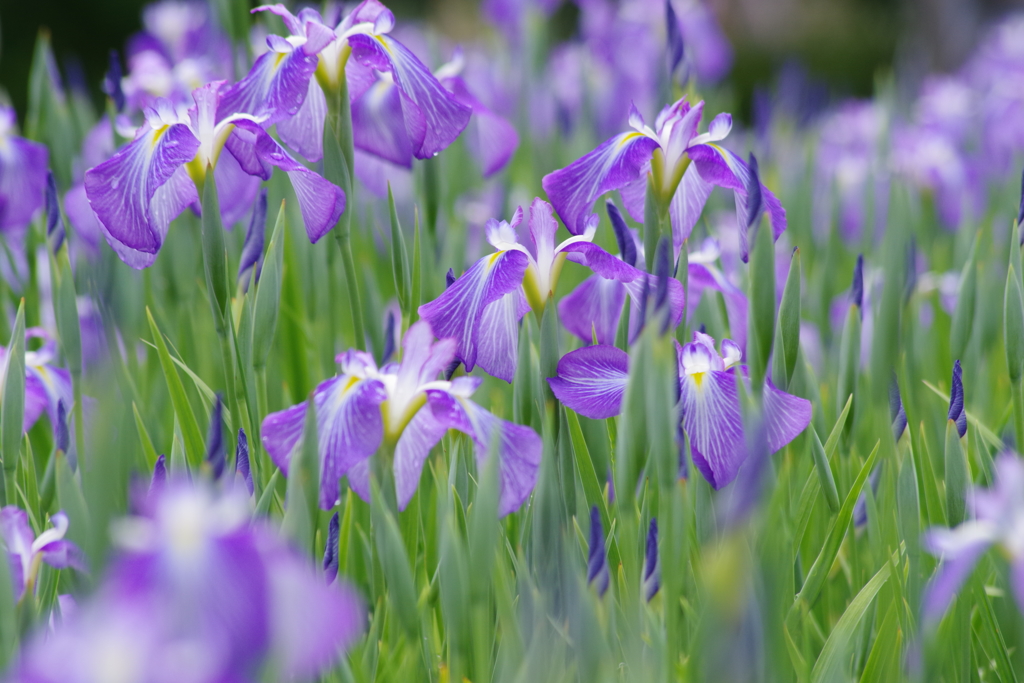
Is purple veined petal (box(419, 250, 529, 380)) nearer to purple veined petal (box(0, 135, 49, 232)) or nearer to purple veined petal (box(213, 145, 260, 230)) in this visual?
purple veined petal (box(213, 145, 260, 230))

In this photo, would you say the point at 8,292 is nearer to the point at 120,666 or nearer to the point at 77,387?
the point at 77,387

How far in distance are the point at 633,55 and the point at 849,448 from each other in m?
3.05

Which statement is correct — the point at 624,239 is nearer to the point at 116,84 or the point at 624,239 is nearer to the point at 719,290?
the point at 719,290

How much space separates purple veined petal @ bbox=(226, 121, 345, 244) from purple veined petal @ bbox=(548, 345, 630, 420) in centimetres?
41

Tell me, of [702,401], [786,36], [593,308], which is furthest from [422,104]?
[786,36]

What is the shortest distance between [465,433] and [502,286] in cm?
22

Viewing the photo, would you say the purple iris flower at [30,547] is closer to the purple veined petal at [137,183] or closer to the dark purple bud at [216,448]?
the dark purple bud at [216,448]

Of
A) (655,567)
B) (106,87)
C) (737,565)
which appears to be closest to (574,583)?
(655,567)

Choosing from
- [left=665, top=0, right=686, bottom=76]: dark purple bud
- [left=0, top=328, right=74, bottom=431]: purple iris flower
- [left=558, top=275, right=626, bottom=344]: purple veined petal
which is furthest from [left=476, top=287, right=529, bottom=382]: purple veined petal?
[left=665, top=0, right=686, bottom=76]: dark purple bud

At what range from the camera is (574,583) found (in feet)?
2.82

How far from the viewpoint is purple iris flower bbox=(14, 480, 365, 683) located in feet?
1.66

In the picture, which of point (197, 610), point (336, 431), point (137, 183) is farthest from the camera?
point (137, 183)

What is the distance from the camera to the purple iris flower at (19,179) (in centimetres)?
187

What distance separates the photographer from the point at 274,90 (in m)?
1.25
